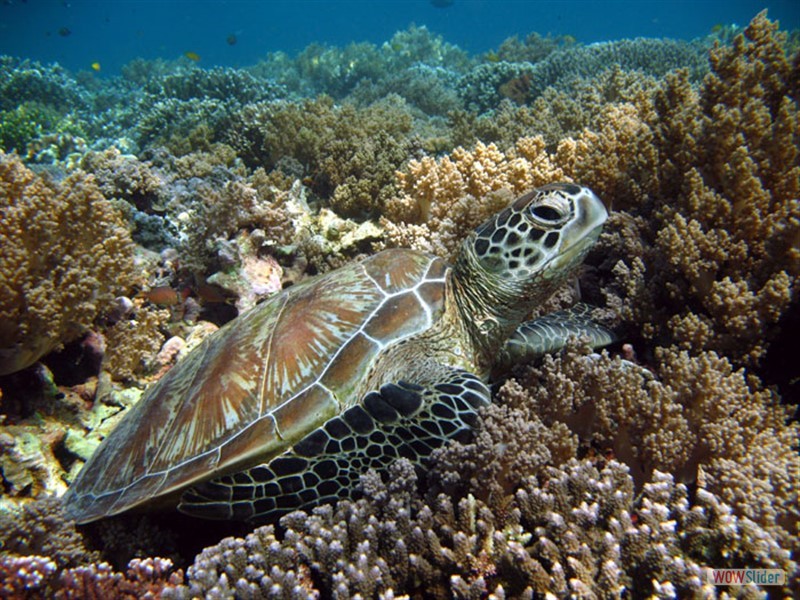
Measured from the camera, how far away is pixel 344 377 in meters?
2.07

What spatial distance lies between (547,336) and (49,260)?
315 cm

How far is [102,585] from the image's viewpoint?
5.08ft

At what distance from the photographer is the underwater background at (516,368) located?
51.8 inches

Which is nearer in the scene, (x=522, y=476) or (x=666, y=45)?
(x=522, y=476)

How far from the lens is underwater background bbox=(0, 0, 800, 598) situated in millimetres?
1314

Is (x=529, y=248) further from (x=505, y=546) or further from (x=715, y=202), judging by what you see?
(x=505, y=546)

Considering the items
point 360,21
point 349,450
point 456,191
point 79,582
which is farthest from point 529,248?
point 360,21

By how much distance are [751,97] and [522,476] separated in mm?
2547

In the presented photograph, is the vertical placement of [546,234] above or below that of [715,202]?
below

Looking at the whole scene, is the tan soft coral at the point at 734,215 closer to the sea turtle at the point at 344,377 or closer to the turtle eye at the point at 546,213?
the sea turtle at the point at 344,377

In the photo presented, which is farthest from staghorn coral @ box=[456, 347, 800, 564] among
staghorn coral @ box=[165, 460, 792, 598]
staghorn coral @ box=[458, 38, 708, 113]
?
staghorn coral @ box=[458, 38, 708, 113]

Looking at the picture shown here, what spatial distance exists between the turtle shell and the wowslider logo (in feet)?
4.73

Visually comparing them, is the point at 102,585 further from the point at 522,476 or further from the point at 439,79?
the point at 439,79

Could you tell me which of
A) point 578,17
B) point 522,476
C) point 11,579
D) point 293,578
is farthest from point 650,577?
point 578,17
